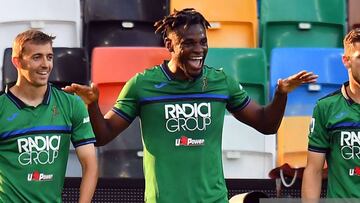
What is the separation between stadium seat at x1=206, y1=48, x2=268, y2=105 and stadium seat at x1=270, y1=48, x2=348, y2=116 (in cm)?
9

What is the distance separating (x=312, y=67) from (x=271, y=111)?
199cm

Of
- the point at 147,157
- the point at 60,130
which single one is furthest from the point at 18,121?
the point at 147,157

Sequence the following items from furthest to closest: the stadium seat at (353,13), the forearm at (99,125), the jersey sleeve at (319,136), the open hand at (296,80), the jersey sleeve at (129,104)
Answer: the stadium seat at (353,13)
the jersey sleeve at (319,136)
the jersey sleeve at (129,104)
the forearm at (99,125)
the open hand at (296,80)

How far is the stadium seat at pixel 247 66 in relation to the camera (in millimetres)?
6777

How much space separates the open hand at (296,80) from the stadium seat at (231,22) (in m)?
2.60

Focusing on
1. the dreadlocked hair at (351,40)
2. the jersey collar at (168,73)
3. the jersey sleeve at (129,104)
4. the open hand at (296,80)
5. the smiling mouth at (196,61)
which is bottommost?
the jersey sleeve at (129,104)

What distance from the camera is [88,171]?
194 inches

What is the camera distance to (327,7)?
746cm

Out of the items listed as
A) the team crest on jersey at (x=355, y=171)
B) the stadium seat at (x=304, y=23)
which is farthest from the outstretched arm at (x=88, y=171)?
the stadium seat at (x=304, y=23)

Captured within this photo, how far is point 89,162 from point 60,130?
0.21 metres

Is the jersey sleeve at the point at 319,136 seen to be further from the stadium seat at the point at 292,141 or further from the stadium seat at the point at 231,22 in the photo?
the stadium seat at the point at 231,22

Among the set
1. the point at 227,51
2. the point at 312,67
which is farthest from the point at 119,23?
the point at 312,67

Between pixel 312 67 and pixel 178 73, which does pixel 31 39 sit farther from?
pixel 312 67

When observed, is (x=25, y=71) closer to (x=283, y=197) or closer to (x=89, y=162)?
(x=89, y=162)
